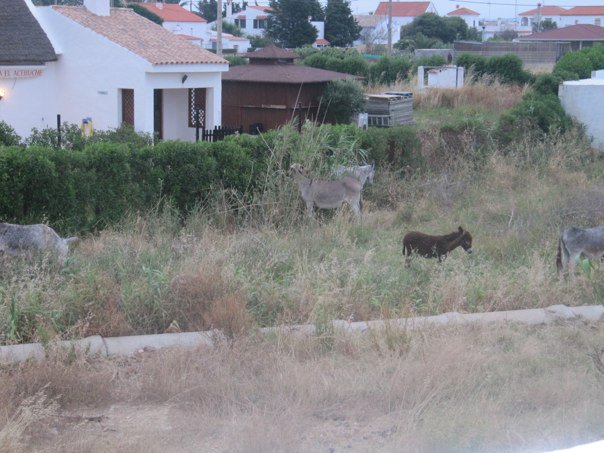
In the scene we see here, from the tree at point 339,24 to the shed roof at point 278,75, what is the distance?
163 feet

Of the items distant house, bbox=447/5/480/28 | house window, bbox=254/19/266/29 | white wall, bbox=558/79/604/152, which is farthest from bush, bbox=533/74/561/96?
A: distant house, bbox=447/5/480/28

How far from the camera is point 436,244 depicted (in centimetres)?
988

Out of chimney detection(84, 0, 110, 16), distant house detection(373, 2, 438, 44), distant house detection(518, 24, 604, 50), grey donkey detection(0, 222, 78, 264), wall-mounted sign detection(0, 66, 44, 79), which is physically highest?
distant house detection(373, 2, 438, 44)

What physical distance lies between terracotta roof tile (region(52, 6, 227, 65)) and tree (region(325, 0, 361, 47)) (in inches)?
1965

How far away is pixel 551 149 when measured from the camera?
18344mm

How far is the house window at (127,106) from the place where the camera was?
2441 cm

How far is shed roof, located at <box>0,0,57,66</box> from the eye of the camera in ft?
76.6

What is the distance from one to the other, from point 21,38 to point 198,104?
5.59 metres

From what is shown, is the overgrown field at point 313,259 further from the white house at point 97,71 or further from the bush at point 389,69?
the bush at point 389,69

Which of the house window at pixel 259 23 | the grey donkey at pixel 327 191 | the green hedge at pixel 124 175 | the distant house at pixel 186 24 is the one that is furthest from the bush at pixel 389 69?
the house window at pixel 259 23

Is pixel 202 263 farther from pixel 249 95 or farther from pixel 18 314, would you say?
pixel 249 95

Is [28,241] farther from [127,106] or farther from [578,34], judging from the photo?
[578,34]

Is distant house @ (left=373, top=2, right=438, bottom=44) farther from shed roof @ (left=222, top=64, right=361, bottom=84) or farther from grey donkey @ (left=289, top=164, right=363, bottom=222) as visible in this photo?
grey donkey @ (left=289, top=164, right=363, bottom=222)

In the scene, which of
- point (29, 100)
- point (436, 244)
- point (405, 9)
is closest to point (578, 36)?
point (29, 100)
